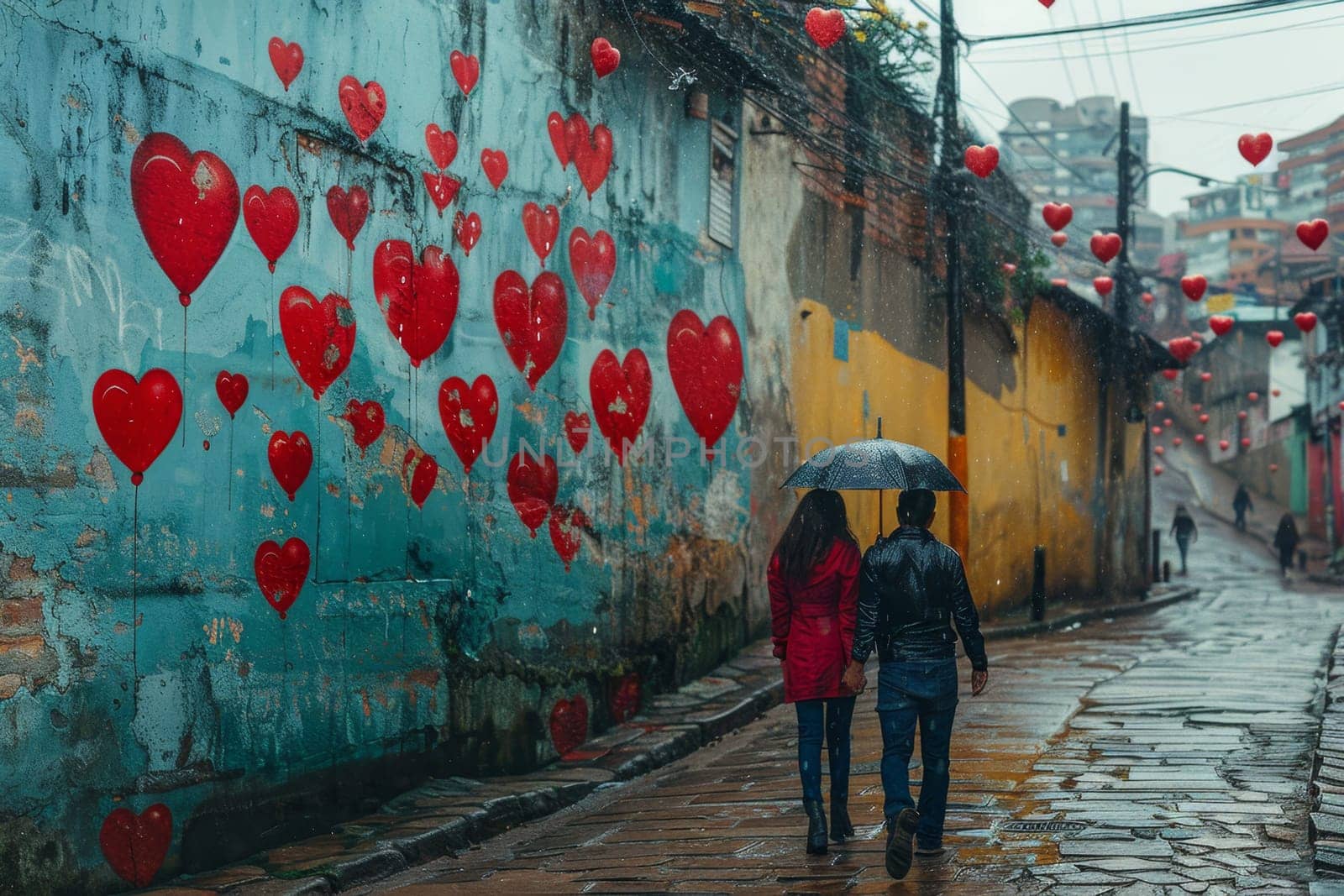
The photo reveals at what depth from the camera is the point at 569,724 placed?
9688 millimetres

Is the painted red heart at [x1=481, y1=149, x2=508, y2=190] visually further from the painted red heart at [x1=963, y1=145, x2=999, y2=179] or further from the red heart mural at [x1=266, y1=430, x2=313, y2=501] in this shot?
the painted red heart at [x1=963, y1=145, x2=999, y2=179]

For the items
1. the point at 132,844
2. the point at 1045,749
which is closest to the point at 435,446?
the point at 132,844

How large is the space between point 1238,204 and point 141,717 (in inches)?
3416

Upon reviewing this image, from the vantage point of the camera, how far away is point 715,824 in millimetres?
7266

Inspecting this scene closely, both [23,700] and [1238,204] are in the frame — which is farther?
[1238,204]

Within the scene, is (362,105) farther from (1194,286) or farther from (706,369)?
(1194,286)

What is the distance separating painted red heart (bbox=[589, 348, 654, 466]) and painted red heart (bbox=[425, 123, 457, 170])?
2.16 metres

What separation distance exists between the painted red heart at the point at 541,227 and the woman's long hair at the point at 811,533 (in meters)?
3.49

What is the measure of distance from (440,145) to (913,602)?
417 cm

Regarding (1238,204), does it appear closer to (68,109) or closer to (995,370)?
(995,370)

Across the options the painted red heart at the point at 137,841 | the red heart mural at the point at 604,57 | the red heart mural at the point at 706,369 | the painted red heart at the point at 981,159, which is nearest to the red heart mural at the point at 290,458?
the painted red heart at the point at 137,841

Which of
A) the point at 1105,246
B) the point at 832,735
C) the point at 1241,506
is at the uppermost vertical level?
A: the point at 1105,246

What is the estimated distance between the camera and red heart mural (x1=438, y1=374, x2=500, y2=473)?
8.50 meters

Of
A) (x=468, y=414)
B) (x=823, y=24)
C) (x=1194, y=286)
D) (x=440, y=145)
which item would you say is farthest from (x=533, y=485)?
(x=1194, y=286)
